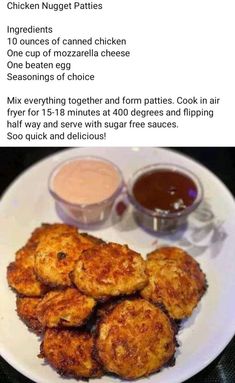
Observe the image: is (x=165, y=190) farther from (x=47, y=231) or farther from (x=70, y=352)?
(x=70, y=352)

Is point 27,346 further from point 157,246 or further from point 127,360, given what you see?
point 157,246

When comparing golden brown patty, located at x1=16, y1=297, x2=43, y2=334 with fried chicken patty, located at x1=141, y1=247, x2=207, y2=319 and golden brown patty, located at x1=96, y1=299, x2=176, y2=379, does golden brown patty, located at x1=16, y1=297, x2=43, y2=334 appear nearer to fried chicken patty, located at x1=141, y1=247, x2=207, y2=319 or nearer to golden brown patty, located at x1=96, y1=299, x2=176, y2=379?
golden brown patty, located at x1=96, y1=299, x2=176, y2=379

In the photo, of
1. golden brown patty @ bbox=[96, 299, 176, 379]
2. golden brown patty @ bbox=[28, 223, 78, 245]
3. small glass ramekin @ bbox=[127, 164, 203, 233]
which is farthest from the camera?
small glass ramekin @ bbox=[127, 164, 203, 233]
